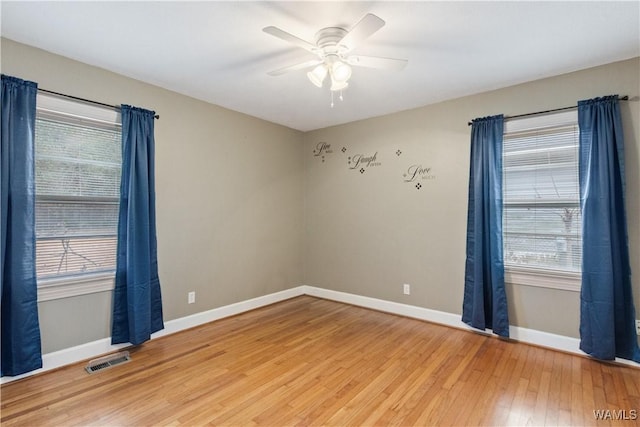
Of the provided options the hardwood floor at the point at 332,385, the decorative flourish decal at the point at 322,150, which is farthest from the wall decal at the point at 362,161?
the hardwood floor at the point at 332,385

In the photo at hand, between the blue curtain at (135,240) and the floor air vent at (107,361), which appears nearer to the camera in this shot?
the floor air vent at (107,361)

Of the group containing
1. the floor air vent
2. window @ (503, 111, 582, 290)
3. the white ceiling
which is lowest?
the floor air vent

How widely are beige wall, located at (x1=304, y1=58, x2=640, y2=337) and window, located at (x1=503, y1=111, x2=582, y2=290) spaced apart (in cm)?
17

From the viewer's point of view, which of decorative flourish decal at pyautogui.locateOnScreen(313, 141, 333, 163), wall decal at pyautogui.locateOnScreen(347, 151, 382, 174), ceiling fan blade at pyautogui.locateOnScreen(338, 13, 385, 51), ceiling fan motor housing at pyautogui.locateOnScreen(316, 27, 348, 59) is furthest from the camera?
decorative flourish decal at pyautogui.locateOnScreen(313, 141, 333, 163)

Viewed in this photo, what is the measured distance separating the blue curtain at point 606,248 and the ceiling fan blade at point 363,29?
2291 mm

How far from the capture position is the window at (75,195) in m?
2.67

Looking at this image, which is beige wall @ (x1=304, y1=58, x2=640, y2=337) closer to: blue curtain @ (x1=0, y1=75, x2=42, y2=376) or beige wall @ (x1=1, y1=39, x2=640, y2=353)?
beige wall @ (x1=1, y1=39, x2=640, y2=353)

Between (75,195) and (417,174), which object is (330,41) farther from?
(75,195)

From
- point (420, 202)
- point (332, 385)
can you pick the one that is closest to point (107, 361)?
point (332, 385)

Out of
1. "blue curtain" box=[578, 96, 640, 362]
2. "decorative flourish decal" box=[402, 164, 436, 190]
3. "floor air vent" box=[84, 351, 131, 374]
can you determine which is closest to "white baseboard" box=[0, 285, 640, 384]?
"floor air vent" box=[84, 351, 131, 374]

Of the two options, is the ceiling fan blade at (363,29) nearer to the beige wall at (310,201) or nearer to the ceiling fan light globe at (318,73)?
the ceiling fan light globe at (318,73)

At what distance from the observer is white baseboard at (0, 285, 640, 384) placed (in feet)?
9.00

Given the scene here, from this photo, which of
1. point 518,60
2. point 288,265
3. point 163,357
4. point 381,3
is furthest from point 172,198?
point 518,60

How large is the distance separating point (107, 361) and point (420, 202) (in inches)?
142
